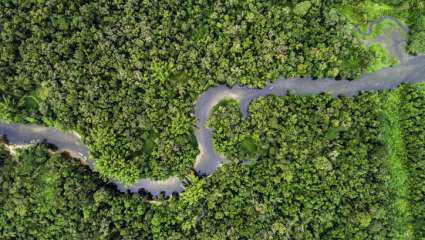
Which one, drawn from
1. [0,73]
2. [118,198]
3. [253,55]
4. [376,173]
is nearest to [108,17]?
[0,73]

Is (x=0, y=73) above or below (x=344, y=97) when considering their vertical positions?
above

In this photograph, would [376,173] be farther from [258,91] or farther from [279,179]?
[258,91]

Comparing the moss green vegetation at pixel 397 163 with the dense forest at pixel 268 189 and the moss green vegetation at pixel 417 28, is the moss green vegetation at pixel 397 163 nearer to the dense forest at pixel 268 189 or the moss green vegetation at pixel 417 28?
the dense forest at pixel 268 189

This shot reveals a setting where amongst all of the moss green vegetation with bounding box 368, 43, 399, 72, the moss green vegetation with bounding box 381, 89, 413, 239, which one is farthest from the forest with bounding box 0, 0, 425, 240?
the moss green vegetation with bounding box 368, 43, 399, 72

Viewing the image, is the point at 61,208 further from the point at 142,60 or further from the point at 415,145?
the point at 415,145

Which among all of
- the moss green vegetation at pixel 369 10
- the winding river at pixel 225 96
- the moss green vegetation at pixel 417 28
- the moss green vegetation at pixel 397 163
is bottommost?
the moss green vegetation at pixel 397 163

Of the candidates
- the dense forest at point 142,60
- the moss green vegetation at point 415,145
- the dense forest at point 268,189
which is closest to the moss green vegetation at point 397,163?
the dense forest at point 268,189
